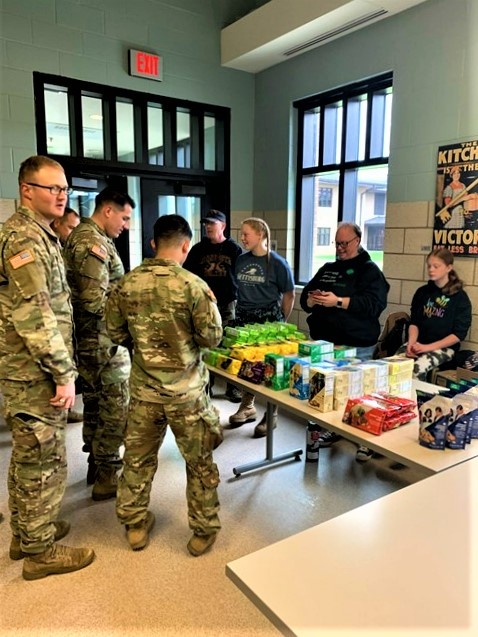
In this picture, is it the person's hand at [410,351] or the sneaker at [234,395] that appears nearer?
the person's hand at [410,351]

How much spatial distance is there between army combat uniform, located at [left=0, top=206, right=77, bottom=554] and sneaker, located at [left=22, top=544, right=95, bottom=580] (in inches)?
1.7

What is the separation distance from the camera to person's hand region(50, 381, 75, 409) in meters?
1.97

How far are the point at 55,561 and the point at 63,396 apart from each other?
2.52 ft

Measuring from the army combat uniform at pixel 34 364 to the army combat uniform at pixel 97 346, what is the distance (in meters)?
0.41

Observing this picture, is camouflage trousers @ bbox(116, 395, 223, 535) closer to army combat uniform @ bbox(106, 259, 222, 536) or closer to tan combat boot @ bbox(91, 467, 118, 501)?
army combat uniform @ bbox(106, 259, 222, 536)

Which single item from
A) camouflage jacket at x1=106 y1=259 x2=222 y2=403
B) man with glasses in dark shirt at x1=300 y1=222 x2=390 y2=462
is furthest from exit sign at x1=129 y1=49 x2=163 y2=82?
camouflage jacket at x1=106 y1=259 x2=222 y2=403

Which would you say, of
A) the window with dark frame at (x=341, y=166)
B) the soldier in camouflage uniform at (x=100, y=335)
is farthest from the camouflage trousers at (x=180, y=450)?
the window with dark frame at (x=341, y=166)

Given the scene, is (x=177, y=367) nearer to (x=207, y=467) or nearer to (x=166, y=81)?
(x=207, y=467)

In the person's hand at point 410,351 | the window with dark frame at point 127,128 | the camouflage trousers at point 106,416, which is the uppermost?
the window with dark frame at point 127,128

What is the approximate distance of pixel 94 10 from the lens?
4.46 m

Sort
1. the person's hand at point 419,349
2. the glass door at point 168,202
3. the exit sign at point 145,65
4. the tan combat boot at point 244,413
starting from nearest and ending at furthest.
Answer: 1. the person's hand at point 419,349
2. the tan combat boot at point 244,413
3. the exit sign at point 145,65
4. the glass door at point 168,202

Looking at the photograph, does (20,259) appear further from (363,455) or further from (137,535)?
(363,455)

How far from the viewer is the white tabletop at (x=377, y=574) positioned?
3.10 feet

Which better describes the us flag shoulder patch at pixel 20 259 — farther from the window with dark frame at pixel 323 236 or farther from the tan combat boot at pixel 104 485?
the window with dark frame at pixel 323 236
